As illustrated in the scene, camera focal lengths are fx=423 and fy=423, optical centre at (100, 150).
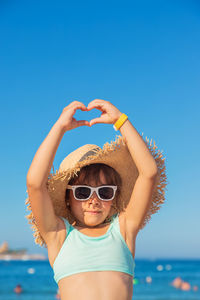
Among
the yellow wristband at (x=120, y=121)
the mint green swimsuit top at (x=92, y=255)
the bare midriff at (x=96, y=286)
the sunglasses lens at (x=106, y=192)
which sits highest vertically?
the yellow wristband at (x=120, y=121)

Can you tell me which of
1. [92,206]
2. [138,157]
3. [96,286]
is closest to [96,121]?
[138,157]

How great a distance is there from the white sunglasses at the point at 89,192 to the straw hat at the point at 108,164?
0.10m

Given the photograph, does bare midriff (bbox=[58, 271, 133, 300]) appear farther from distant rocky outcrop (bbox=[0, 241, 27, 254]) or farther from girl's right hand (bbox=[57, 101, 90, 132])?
distant rocky outcrop (bbox=[0, 241, 27, 254])

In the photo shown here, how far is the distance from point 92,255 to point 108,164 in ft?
2.30

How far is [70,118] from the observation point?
2805 mm

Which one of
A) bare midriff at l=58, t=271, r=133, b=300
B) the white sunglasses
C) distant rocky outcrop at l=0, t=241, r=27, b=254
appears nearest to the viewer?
bare midriff at l=58, t=271, r=133, b=300

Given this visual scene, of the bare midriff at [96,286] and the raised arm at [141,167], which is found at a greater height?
the raised arm at [141,167]

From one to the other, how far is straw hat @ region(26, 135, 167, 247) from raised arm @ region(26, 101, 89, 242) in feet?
0.53

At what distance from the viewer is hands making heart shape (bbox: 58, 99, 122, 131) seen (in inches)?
110

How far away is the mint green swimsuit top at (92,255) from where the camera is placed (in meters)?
2.78

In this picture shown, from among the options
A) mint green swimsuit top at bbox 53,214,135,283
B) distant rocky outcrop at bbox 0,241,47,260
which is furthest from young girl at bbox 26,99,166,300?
distant rocky outcrop at bbox 0,241,47,260

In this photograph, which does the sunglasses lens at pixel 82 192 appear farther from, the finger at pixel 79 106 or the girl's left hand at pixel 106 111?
the finger at pixel 79 106

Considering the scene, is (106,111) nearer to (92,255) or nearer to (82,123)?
(82,123)

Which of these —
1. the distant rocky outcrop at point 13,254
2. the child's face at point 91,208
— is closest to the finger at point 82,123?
the child's face at point 91,208
